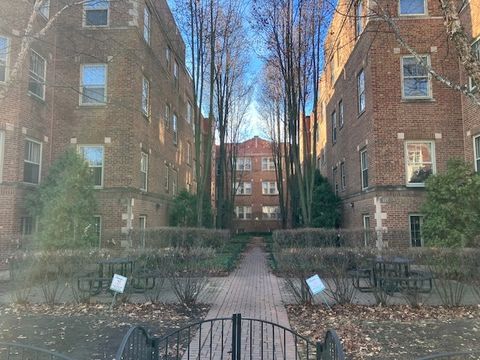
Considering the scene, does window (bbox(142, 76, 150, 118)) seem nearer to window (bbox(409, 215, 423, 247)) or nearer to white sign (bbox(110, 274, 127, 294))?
white sign (bbox(110, 274, 127, 294))

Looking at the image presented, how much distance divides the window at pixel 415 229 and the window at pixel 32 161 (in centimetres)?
1367

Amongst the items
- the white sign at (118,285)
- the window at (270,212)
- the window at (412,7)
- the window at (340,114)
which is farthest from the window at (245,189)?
the white sign at (118,285)

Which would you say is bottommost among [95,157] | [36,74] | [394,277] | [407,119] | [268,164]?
[394,277]

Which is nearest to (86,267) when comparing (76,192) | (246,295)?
(246,295)

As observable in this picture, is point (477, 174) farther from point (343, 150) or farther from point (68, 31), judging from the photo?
point (68, 31)

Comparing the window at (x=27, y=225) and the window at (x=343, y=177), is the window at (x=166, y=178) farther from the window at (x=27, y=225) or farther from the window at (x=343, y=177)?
the window at (x=343, y=177)

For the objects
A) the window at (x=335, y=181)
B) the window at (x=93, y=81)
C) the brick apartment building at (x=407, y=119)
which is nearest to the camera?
the brick apartment building at (x=407, y=119)

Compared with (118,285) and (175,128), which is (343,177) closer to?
(175,128)

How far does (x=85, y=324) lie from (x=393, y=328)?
16.9ft

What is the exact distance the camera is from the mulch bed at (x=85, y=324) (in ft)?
19.3

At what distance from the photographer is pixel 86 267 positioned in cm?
929

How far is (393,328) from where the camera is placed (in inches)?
268

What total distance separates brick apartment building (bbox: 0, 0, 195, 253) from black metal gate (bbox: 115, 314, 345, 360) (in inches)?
392

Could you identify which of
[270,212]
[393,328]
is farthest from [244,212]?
[393,328]
